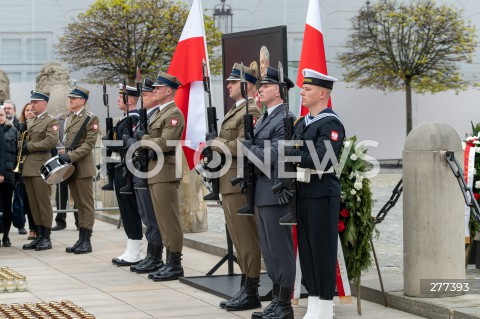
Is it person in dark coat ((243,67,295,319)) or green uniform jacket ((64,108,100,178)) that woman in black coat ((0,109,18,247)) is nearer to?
green uniform jacket ((64,108,100,178))

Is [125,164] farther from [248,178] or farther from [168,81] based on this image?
[248,178]

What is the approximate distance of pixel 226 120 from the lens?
8.86 metres

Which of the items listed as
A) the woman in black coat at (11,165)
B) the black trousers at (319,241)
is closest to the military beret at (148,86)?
the woman in black coat at (11,165)

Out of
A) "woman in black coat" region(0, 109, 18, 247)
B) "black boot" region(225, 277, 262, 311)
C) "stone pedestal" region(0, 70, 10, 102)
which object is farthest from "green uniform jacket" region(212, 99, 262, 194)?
"stone pedestal" region(0, 70, 10, 102)

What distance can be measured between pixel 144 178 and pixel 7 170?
3.11m

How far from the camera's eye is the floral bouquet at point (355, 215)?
8133mm

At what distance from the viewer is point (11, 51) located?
3266cm

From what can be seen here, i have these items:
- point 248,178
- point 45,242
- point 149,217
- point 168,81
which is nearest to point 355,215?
point 248,178

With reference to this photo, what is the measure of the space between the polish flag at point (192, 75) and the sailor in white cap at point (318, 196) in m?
2.97

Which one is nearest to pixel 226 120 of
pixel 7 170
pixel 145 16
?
pixel 7 170

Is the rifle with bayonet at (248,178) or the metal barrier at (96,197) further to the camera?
the metal barrier at (96,197)

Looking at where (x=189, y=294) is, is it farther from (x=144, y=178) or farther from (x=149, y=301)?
(x=144, y=178)

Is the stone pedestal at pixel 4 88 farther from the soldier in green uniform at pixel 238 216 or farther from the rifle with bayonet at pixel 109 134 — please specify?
the soldier in green uniform at pixel 238 216

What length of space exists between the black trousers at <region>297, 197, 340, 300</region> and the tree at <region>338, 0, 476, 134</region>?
87.5 feet
